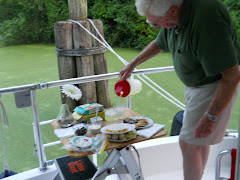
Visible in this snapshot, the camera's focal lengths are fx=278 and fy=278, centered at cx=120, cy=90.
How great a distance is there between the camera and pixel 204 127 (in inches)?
46.5

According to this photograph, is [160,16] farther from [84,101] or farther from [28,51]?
[28,51]

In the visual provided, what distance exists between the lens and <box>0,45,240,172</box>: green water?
3.72 m

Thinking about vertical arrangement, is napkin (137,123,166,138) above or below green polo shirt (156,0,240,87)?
below

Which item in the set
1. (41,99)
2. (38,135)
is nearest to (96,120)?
(38,135)

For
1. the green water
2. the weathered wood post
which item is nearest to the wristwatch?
the green water

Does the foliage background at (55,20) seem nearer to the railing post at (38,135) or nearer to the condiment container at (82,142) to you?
the railing post at (38,135)

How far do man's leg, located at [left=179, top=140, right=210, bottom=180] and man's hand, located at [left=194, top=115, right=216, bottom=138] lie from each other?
0.42 feet

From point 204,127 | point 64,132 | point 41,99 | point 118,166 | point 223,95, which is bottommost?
point 41,99

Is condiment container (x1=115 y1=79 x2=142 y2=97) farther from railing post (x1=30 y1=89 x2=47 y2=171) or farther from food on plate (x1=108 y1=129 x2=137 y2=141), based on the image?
Answer: railing post (x1=30 y1=89 x2=47 y2=171)

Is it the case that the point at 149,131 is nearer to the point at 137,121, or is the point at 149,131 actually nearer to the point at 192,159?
the point at 137,121

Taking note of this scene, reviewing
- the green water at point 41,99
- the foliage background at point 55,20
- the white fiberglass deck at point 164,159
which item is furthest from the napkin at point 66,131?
the foliage background at point 55,20

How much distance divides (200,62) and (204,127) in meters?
0.28

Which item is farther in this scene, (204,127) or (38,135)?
Answer: (38,135)

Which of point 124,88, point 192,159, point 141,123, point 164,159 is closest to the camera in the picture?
point 192,159
